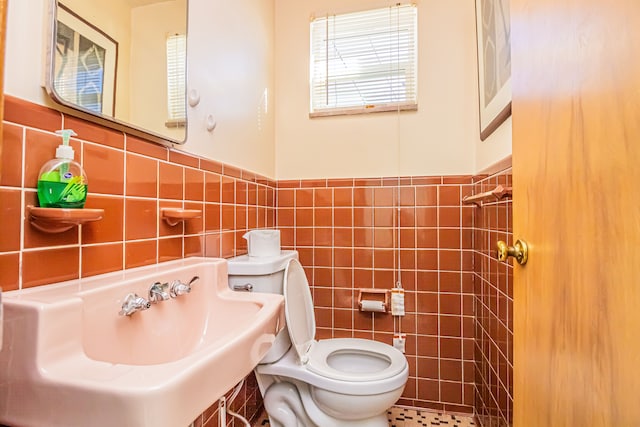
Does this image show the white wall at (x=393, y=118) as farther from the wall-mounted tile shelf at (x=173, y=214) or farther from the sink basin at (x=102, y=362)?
the sink basin at (x=102, y=362)

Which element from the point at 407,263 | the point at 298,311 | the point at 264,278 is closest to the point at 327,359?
the point at 298,311

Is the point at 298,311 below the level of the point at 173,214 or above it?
below

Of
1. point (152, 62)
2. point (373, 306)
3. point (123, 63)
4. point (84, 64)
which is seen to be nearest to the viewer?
point (84, 64)

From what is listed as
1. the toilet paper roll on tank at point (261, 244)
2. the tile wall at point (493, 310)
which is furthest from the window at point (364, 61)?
the toilet paper roll on tank at point (261, 244)

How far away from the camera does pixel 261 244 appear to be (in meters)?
1.44

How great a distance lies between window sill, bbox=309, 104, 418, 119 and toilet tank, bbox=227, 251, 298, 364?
995 mm

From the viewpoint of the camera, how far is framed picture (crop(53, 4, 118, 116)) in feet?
2.29

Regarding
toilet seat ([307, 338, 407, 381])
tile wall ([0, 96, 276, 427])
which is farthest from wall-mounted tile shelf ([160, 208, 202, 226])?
toilet seat ([307, 338, 407, 381])

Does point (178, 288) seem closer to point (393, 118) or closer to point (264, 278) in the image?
point (264, 278)

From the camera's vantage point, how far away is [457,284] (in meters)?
1.74

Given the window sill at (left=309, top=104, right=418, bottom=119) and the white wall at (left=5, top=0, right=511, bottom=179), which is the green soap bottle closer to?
the white wall at (left=5, top=0, right=511, bottom=179)

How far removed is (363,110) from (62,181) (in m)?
1.56

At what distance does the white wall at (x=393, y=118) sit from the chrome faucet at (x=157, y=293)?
4.19 feet

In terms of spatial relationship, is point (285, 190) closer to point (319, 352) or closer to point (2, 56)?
point (319, 352)
